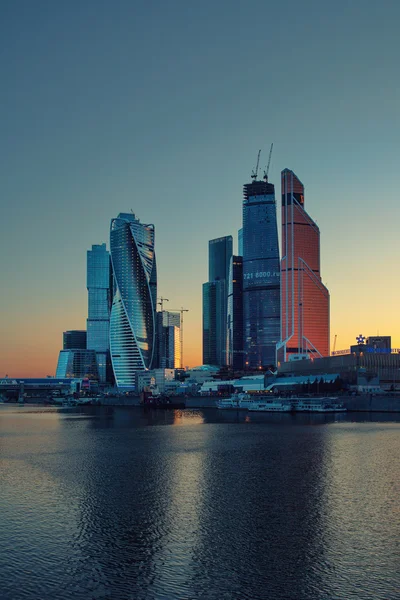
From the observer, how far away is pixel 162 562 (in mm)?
41000

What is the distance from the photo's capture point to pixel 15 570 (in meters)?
40.0

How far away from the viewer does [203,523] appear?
51219 mm

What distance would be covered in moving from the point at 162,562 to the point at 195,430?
4024 inches

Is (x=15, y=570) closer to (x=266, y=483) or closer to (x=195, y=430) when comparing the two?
(x=266, y=483)

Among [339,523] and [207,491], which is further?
[207,491]

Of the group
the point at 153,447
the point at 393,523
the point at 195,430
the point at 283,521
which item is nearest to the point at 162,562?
the point at 283,521

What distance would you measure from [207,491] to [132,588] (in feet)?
95.7

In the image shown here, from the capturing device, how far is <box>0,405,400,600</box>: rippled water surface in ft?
122

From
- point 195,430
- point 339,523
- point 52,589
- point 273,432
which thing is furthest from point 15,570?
point 195,430

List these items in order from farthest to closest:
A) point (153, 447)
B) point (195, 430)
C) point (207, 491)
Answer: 1. point (195, 430)
2. point (153, 447)
3. point (207, 491)

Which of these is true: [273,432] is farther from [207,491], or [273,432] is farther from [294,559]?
[294,559]

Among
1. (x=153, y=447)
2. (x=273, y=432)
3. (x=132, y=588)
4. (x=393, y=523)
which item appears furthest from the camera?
(x=273, y=432)

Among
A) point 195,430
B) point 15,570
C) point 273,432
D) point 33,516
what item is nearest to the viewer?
point 15,570

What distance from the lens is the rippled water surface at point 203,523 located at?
37.2m
